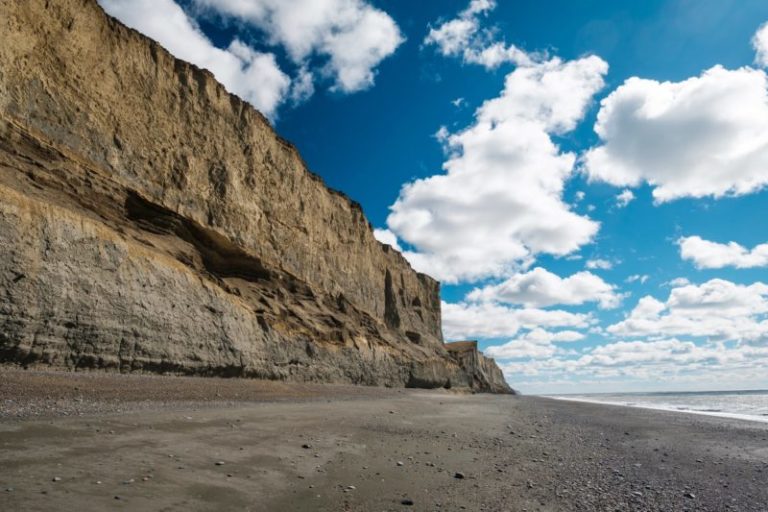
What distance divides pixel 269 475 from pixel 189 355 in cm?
1147

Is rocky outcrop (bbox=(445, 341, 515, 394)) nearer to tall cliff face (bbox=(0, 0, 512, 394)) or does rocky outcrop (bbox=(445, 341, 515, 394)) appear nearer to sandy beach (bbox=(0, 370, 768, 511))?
tall cliff face (bbox=(0, 0, 512, 394))

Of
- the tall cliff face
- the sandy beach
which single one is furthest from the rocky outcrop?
the sandy beach

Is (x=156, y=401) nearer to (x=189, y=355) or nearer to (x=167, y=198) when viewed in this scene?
(x=189, y=355)

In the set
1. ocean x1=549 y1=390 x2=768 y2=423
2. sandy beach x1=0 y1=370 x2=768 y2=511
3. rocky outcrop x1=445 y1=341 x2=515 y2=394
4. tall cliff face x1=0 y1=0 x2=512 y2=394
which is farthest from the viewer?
rocky outcrop x1=445 y1=341 x2=515 y2=394

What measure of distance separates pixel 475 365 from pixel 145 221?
45780 millimetres

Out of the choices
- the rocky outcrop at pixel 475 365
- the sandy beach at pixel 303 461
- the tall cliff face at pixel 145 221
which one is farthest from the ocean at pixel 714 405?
the tall cliff face at pixel 145 221

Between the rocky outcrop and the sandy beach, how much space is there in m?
41.0

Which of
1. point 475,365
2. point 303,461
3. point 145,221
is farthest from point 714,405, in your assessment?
point 145,221

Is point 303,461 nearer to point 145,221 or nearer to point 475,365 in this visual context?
point 145,221

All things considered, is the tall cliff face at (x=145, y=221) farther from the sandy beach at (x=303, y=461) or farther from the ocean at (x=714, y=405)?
the ocean at (x=714, y=405)

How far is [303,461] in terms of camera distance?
6.97 m

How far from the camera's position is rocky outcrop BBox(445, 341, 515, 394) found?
174 ft

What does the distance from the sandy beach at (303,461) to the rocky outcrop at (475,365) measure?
41.0 metres

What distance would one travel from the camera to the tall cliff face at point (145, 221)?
481 inches
